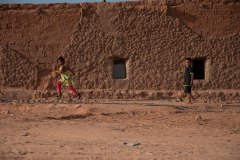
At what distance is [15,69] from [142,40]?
12.1 feet

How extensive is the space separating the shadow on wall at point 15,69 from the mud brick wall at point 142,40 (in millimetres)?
158

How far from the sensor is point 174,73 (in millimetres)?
11805

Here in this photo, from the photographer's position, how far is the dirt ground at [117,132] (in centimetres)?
433

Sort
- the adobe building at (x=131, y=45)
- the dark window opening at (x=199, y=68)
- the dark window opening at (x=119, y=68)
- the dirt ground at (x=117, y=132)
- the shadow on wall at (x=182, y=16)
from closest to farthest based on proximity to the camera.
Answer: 1. the dirt ground at (x=117, y=132)
2. the adobe building at (x=131, y=45)
3. the shadow on wall at (x=182, y=16)
4. the dark window opening at (x=119, y=68)
5. the dark window opening at (x=199, y=68)

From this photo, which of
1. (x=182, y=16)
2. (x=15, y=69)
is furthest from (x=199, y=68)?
(x=15, y=69)

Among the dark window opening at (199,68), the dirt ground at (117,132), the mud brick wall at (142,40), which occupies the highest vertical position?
the mud brick wall at (142,40)

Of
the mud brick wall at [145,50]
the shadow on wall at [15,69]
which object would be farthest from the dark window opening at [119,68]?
the shadow on wall at [15,69]

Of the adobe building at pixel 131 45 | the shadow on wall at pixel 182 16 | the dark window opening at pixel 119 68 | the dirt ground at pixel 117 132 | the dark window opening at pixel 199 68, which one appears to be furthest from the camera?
the dark window opening at pixel 199 68

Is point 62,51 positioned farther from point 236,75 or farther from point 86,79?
point 236,75

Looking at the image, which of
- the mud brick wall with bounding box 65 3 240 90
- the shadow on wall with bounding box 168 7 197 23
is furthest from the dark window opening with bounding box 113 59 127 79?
the shadow on wall with bounding box 168 7 197 23

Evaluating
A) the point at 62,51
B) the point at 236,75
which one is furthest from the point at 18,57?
the point at 236,75

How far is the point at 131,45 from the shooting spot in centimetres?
1187

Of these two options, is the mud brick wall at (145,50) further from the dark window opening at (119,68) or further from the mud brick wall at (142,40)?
the dark window opening at (119,68)

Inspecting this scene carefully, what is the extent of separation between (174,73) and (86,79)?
2.46 metres
